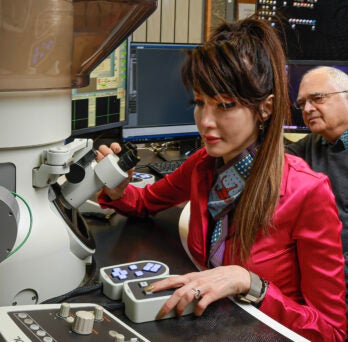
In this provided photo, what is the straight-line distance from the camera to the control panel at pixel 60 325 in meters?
0.73

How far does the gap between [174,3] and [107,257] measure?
178 cm

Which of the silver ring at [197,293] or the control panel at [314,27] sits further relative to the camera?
the control panel at [314,27]

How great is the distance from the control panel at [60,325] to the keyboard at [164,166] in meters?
1.14

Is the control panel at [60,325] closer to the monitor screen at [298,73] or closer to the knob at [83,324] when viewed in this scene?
the knob at [83,324]

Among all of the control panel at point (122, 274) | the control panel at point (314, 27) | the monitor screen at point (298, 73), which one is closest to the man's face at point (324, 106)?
the monitor screen at point (298, 73)

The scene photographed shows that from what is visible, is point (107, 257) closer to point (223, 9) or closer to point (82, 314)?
point (82, 314)

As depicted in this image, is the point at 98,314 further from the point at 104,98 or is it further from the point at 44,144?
the point at 104,98

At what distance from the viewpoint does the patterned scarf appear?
1.13 metres

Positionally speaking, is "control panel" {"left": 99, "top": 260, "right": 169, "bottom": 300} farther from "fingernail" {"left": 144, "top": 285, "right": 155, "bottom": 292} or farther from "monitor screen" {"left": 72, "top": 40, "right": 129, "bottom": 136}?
"monitor screen" {"left": 72, "top": 40, "right": 129, "bottom": 136}

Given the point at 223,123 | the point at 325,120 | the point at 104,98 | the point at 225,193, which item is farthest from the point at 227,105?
the point at 104,98

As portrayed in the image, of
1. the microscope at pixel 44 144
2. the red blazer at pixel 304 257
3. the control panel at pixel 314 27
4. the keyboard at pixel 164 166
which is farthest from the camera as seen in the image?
the control panel at pixel 314 27

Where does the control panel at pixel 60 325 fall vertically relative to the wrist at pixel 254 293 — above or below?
above

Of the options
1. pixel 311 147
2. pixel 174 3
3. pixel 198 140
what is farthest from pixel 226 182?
pixel 174 3

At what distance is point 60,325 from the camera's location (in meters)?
0.77
